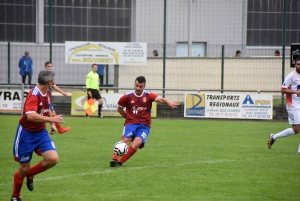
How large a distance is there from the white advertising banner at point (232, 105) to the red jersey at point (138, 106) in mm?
11000

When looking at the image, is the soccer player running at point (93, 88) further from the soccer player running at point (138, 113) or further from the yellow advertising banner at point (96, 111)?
the soccer player running at point (138, 113)

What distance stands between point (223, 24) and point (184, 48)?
1999mm

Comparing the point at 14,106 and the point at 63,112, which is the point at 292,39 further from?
the point at 14,106

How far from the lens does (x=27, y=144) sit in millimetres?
7898

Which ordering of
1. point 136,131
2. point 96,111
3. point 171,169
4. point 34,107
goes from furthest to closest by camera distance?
1. point 96,111
2. point 136,131
3. point 171,169
4. point 34,107

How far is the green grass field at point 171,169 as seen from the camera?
850cm

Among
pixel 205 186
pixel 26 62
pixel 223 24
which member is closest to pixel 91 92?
pixel 26 62

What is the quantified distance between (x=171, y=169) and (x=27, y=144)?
11.4 feet

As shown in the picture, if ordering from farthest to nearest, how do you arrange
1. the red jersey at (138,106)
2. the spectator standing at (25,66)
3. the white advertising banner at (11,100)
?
the spectator standing at (25,66), the white advertising banner at (11,100), the red jersey at (138,106)

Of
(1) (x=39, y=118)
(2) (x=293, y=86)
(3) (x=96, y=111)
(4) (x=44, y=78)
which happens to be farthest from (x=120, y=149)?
(3) (x=96, y=111)

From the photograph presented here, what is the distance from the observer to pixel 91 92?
22516mm

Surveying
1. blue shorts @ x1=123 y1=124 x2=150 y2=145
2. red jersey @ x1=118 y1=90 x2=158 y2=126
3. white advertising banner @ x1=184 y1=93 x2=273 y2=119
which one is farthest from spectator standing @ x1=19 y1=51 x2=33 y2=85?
Result: blue shorts @ x1=123 y1=124 x2=150 y2=145

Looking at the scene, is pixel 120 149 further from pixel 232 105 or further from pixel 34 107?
pixel 232 105

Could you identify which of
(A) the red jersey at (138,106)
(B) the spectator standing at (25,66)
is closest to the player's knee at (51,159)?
(A) the red jersey at (138,106)
